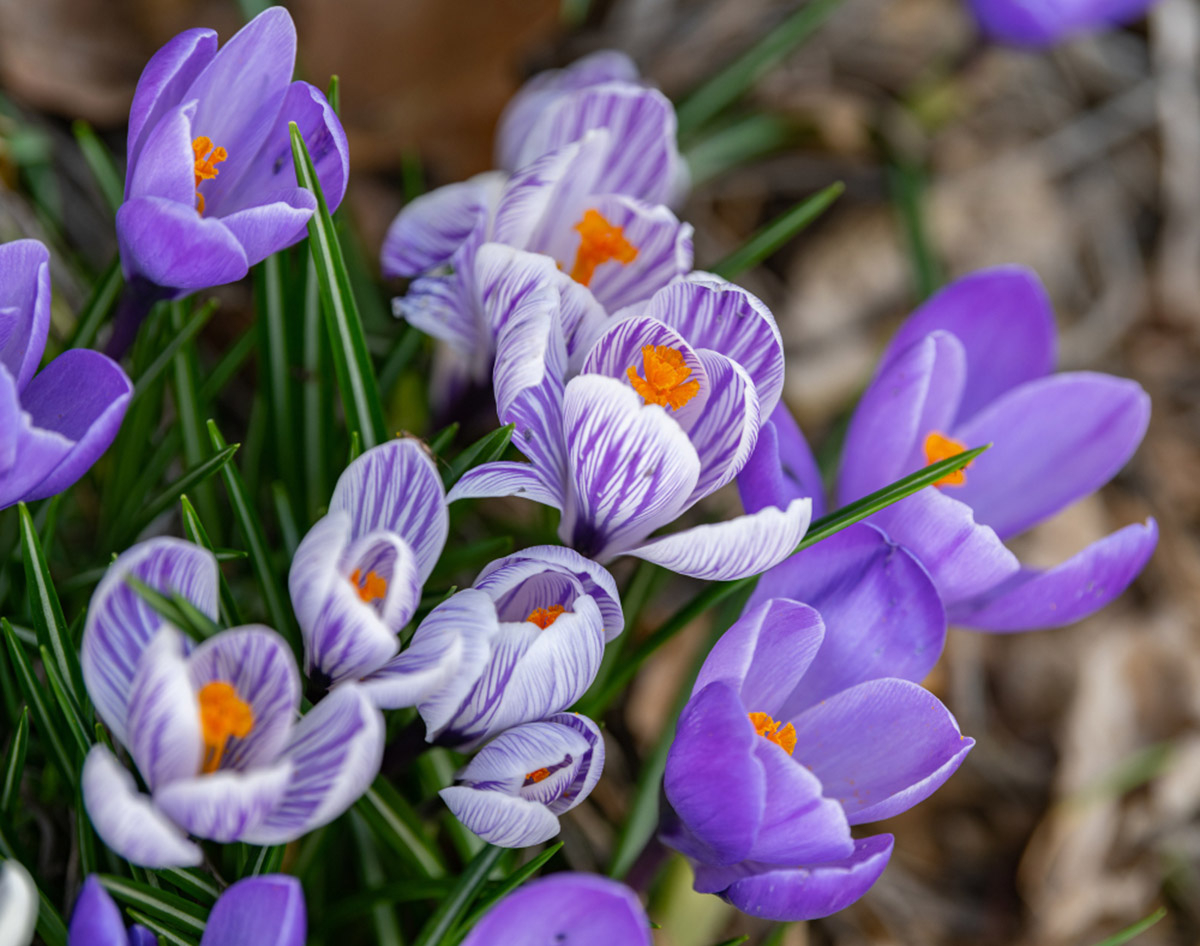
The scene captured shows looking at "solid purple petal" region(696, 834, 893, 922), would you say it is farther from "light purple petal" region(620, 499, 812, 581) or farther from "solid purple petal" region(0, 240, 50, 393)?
"solid purple petal" region(0, 240, 50, 393)

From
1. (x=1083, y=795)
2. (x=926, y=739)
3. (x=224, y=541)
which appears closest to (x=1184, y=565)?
(x=1083, y=795)

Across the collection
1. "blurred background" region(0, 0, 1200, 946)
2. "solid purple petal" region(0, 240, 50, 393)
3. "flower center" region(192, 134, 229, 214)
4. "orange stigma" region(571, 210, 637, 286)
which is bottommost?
"blurred background" region(0, 0, 1200, 946)

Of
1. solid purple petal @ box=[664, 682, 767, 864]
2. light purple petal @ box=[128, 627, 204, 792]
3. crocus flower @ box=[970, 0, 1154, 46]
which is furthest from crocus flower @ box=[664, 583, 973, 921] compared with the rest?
crocus flower @ box=[970, 0, 1154, 46]

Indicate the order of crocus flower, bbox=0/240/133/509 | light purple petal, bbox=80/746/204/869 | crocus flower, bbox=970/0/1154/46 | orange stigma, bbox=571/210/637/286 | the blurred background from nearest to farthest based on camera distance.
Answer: light purple petal, bbox=80/746/204/869 < crocus flower, bbox=0/240/133/509 < orange stigma, bbox=571/210/637/286 < the blurred background < crocus flower, bbox=970/0/1154/46

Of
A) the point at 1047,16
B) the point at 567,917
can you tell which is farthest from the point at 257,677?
the point at 1047,16

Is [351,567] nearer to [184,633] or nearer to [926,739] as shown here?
[184,633]

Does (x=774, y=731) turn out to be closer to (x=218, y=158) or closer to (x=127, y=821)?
(x=127, y=821)
